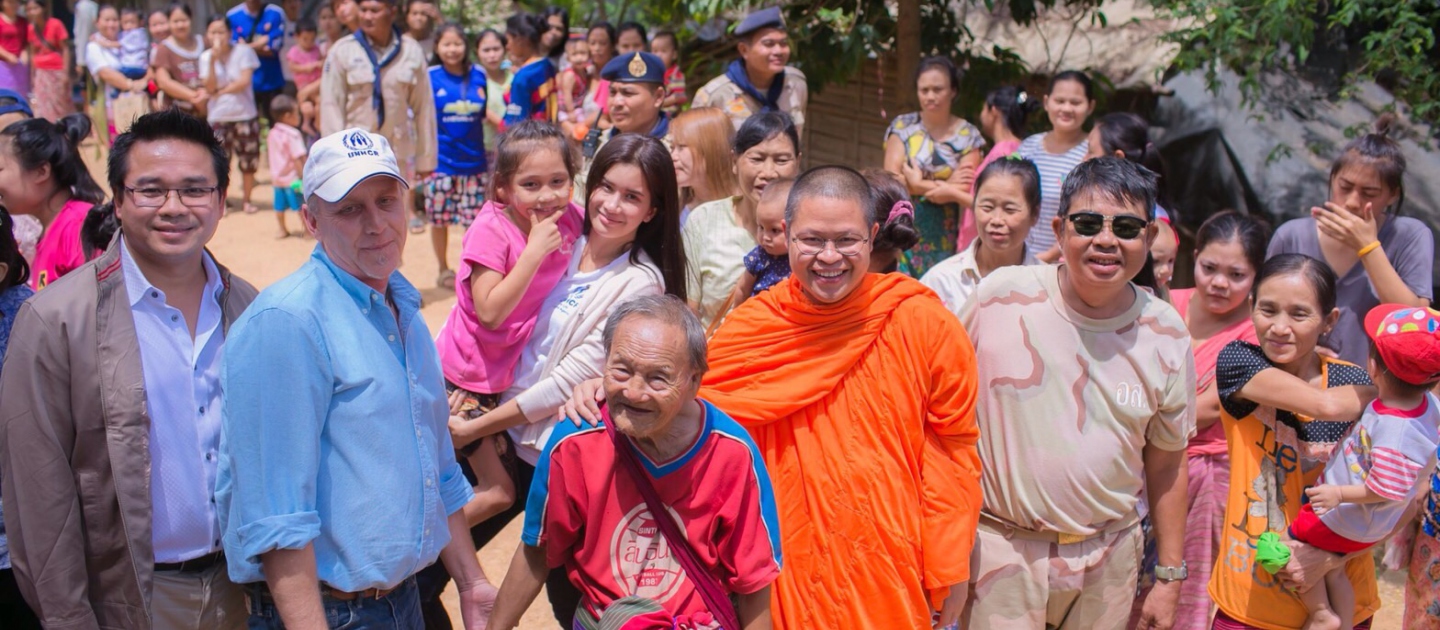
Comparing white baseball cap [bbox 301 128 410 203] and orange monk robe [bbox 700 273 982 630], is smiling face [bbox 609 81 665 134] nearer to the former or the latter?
orange monk robe [bbox 700 273 982 630]

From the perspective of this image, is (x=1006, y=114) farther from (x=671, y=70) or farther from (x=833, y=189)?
(x=833, y=189)

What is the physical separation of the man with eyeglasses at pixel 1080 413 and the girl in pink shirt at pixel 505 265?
1.23 metres

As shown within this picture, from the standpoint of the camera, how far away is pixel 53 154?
148 inches

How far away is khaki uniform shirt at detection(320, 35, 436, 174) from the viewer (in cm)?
775

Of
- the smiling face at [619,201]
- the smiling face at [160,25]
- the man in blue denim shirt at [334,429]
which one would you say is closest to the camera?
the man in blue denim shirt at [334,429]

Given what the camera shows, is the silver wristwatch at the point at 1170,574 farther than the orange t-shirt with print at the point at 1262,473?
No

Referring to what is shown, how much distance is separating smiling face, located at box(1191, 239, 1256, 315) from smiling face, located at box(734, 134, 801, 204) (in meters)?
1.35

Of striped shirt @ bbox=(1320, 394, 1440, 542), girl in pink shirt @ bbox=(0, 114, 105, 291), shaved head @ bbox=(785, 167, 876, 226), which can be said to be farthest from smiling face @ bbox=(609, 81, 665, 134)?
striped shirt @ bbox=(1320, 394, 1440, 542)

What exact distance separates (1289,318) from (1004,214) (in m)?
0.90

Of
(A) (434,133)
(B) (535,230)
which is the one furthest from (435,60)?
(B) (535,230)

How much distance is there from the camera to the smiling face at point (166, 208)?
2408 mm

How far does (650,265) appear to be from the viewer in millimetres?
3318

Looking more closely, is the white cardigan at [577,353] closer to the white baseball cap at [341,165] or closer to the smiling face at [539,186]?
the smiling face at [539,186]

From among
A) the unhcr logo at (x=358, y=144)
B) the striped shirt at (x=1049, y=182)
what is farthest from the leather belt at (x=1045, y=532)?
the striped shirt at (x=1049, y=182)
